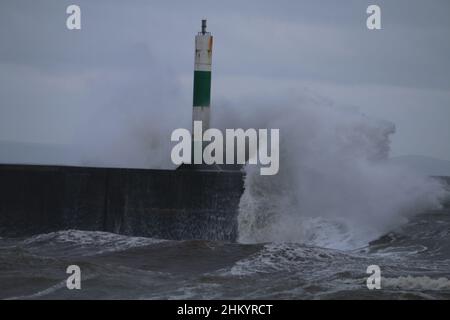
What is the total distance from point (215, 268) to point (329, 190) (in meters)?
5.36

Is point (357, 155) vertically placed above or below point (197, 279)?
above

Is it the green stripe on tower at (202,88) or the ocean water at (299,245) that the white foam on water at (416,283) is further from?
the green stripe on tower at (202,88)

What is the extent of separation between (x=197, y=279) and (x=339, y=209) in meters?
6.15

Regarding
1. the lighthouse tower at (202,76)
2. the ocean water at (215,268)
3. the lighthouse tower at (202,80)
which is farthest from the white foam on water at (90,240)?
the lighthouse tower at (202,76)

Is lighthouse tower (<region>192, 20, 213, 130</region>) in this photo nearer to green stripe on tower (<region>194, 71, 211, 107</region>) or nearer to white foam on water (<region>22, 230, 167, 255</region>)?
green stripe on tower (<region>194, 71, 211, 107</region>)

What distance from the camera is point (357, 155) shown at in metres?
18.3

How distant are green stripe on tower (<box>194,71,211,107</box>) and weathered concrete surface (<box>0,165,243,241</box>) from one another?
7.20 feet

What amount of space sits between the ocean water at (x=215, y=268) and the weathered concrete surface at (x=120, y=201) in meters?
0.38

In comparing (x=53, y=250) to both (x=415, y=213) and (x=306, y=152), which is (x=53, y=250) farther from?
(x=415, y=213)

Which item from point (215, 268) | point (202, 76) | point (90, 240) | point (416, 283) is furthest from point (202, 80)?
point (416, 283)

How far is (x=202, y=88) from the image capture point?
57.9 ft

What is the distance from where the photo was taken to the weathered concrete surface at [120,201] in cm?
1564
